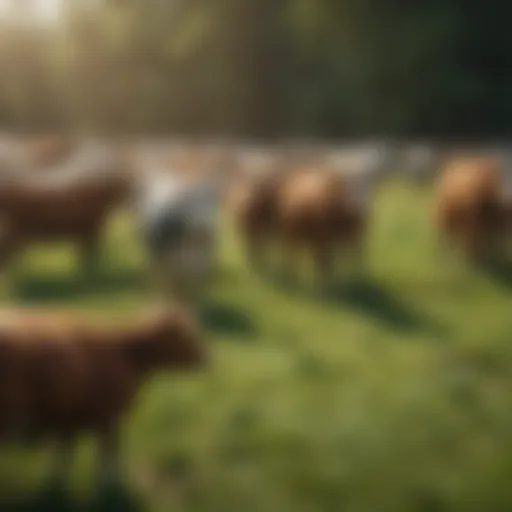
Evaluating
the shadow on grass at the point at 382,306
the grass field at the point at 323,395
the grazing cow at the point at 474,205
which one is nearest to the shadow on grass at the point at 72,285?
the grass field at the point at 323,395

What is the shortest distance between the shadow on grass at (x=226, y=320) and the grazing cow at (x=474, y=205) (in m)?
0.27

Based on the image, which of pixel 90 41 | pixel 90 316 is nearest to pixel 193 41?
pixel 90 41

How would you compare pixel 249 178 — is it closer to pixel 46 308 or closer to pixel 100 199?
pixel 100 199

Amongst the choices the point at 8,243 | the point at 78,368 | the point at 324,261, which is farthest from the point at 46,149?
the point at 324,261

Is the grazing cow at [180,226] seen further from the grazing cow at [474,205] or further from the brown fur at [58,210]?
the grazing cow at [474,205]

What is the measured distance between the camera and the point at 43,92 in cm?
109

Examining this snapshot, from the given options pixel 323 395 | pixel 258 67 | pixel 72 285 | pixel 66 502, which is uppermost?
pixel 258 67

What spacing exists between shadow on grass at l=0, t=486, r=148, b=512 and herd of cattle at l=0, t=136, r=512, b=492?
0.03m

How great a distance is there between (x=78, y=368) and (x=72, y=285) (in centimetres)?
9

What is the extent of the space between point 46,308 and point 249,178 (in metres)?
0.28

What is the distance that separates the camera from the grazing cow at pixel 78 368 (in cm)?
106

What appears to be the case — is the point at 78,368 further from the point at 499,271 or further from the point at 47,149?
the point at 499,271

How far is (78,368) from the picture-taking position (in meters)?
1.08

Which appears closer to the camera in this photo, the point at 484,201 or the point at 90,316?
the point at 90,316
